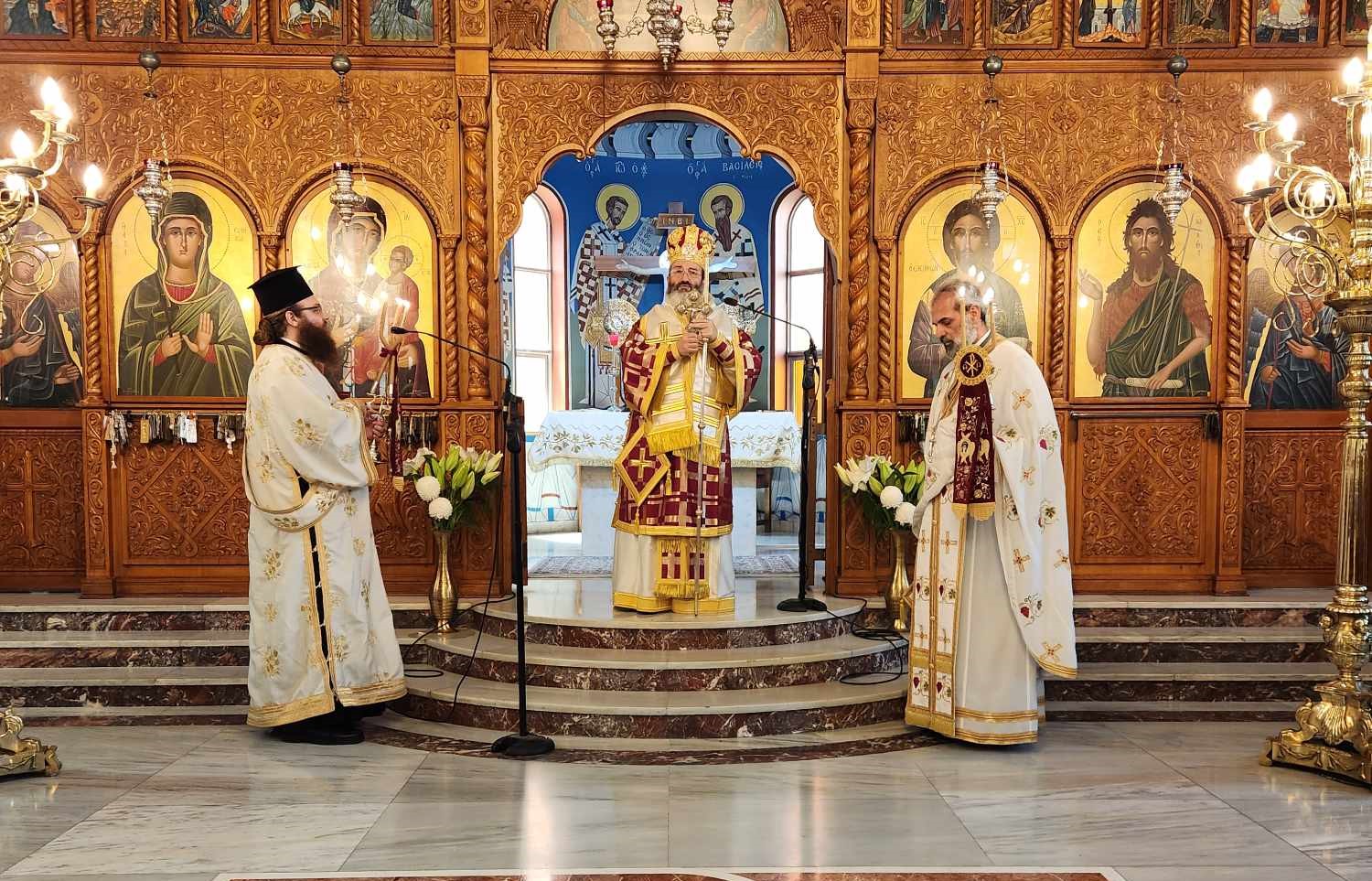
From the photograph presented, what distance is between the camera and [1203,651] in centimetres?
709

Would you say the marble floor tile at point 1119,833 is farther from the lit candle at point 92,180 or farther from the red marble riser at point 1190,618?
the lit candle at point 92,180

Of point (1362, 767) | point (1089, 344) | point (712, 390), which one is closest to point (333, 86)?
point (712, 390)

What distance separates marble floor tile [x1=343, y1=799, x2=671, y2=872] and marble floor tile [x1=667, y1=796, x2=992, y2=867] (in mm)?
138

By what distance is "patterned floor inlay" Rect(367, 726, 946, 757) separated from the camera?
212 inches

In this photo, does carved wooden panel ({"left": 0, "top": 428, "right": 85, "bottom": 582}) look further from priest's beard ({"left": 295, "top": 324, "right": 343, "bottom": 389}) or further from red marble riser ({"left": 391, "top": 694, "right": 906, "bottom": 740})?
red marble riser ({"left": 391, "top": 694, "right": 906, "bottom": 740})

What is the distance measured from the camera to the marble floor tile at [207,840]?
13.2ft

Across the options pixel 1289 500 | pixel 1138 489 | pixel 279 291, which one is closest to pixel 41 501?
pixel 279 291

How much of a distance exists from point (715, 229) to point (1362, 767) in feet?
32.2

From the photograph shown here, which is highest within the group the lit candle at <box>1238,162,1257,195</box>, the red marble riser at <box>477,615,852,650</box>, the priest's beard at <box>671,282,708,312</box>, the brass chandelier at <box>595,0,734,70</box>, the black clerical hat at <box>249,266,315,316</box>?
the brass chandelier at <box>595,0,734,70</box>

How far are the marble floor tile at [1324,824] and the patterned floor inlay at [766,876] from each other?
101 cm

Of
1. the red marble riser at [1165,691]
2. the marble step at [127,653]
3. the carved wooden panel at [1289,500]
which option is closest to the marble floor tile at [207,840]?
the marble step at [127,653]

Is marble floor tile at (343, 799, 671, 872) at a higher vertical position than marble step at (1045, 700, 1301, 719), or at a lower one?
higher

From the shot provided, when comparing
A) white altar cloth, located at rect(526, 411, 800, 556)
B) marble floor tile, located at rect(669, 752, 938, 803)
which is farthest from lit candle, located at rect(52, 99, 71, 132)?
→ white altar cloth, located at rect(526, 411, 800, 556)

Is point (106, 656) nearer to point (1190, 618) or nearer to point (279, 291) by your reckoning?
point (279, 291)
